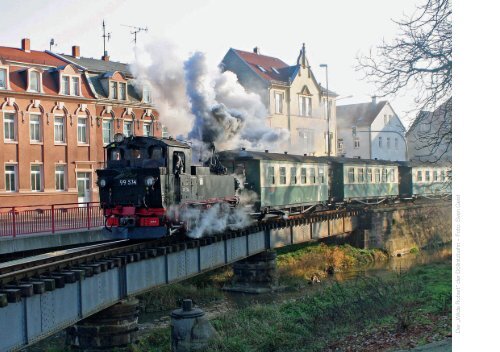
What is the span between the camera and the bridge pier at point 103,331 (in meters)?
17.2

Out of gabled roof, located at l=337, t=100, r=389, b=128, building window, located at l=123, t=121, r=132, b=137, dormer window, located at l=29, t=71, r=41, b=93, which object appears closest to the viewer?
dormer window, located at l=29, t=71, r=41, b=93

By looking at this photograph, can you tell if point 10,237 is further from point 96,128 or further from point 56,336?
point 96,128

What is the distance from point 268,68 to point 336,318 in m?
27.2

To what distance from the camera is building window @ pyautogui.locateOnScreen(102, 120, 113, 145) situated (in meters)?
40.0

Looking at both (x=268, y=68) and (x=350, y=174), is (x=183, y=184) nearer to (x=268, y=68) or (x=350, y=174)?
(x=350, y=174)

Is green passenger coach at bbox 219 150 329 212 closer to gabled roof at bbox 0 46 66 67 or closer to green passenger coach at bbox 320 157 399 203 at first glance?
green passenger coach at bbox 320 157 399 203

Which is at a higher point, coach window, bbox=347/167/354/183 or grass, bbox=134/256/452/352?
coach window, bbox=347/167/354/183

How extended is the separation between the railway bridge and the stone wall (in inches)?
444

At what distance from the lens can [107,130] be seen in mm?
40375

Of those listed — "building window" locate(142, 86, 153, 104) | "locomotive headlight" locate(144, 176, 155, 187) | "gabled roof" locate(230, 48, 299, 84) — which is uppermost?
"gabled roof" locate(230, 48, 299, 84)

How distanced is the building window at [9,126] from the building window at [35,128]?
123cm

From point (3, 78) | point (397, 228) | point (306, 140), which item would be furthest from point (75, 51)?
point (397, 228)

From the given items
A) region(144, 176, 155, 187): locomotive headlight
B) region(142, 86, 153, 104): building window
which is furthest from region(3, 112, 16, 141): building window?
region(144, 176, 155, 187): locomotive headlight

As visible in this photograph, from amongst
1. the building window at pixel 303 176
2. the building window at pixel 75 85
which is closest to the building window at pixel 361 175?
the building window at pixel 303 176
